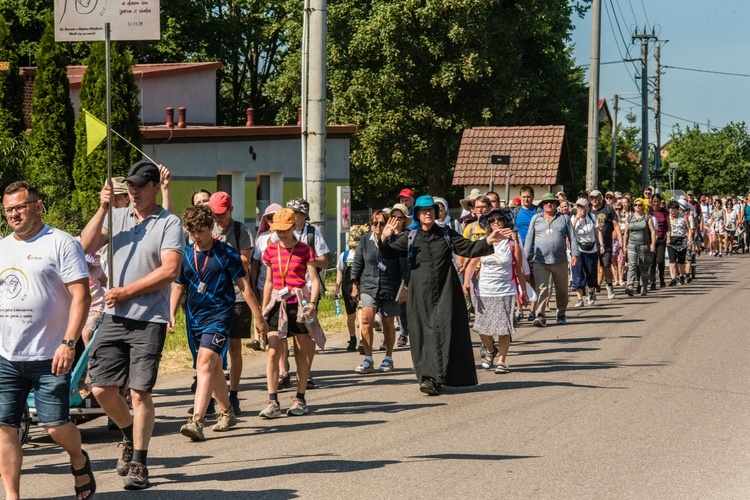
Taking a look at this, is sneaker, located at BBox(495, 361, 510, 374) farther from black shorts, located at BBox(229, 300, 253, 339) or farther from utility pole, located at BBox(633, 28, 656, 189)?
utility pole, located at BBox(633, 28, 656, 189)

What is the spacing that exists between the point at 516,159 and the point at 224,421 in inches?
1055

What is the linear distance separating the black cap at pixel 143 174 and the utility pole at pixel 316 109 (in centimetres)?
1085

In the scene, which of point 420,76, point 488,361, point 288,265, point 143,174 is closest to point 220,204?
point 288,265

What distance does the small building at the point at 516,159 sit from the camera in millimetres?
34969

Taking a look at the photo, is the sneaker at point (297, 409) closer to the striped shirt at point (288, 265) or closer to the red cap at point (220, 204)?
the striped shirt at point (288, 265)

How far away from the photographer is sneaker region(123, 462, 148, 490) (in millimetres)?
7211

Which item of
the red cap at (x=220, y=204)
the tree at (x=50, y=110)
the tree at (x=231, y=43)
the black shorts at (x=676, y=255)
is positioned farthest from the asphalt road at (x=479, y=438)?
the tree at (x=231, y=43)

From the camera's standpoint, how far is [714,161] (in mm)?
69875

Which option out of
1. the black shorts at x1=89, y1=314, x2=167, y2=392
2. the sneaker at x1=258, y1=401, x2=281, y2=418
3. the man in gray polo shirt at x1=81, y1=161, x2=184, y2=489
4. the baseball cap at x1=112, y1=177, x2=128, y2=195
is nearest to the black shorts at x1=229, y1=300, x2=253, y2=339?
the sneaker at x1=258, y1=401, x2=281, y2=418

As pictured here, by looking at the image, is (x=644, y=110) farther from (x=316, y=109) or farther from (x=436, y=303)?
(x=436, y=303)

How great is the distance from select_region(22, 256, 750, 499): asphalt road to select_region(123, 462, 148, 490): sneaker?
0.22 feet

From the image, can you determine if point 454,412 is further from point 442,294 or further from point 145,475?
point 145,475

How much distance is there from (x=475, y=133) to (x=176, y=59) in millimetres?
18690

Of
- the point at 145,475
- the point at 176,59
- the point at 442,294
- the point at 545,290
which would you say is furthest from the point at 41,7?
the point at 145,475
